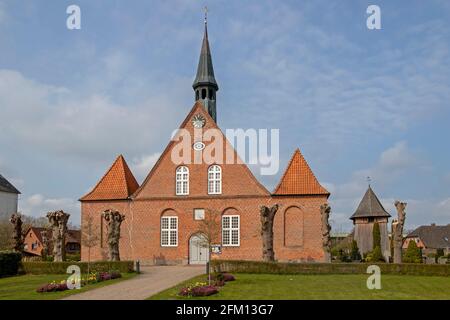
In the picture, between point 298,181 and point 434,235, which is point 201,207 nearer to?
point 298,181

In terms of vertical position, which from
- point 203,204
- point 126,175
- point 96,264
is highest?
point 126,175

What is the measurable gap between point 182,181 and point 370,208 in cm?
2568

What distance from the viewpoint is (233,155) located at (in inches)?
1575

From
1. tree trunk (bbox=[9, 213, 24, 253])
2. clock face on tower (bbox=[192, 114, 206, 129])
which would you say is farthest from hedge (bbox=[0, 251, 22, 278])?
clock face on tower (bbox=[192, 114, 206, 129])

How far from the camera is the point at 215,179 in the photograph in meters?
40.1

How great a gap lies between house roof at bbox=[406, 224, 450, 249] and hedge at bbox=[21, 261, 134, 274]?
7651 cm

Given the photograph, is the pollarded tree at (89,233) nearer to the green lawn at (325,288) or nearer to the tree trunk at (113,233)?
the tree trunk at (113,233)

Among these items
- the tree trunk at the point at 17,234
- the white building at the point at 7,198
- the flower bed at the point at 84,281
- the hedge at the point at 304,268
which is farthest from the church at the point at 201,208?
the white building at the point at 7,198

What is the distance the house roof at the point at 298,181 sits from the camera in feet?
126

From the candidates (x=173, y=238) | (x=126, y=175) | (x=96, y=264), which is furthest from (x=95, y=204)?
(x=96, y=264)

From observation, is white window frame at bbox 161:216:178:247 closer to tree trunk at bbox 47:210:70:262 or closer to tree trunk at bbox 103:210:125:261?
tree trunk at bbox 103:210:125:261
